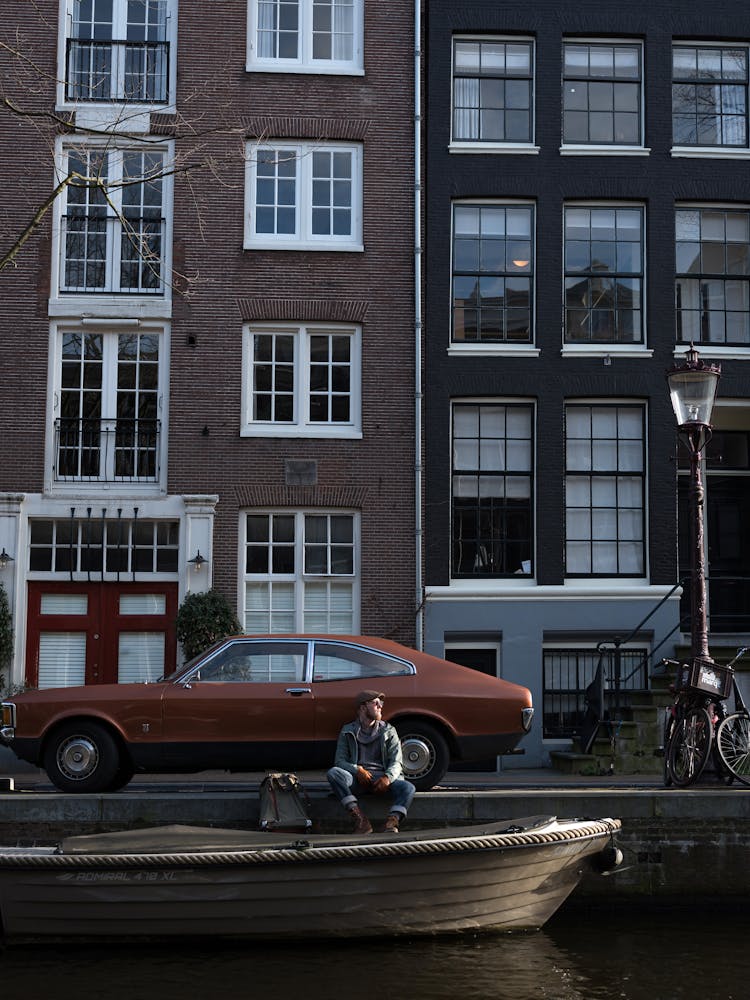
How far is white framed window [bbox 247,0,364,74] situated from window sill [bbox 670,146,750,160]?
515 cm

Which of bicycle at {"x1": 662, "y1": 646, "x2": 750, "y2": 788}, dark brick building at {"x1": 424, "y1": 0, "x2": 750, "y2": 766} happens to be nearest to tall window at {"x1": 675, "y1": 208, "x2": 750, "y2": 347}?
dark brick building at {"x1": 424, "y1": 0, "x2": 750, "y2": 766}

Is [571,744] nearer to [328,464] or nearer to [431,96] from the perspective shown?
[328,464]

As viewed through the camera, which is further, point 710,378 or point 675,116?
point 675,116

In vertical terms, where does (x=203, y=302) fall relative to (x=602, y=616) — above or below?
above

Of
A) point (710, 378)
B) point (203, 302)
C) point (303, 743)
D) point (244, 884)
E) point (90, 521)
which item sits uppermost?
point (203, 302)

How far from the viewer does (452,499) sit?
2128cm

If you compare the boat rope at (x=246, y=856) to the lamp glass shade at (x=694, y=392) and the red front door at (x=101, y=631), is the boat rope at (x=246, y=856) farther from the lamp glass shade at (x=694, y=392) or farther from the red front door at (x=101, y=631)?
the red front door at (x=101, y=631)

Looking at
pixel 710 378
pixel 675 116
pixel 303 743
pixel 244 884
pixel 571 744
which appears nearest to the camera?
pixel 244 884

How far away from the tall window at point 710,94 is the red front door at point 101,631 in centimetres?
1089

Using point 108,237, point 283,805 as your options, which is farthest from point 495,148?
point 283,805

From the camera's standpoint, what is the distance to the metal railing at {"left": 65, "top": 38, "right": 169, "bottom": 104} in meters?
21.6

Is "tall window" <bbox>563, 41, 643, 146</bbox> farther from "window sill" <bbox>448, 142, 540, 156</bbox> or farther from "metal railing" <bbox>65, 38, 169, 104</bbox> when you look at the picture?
"metal railing" <bbox>65, 38, 169, 104</bbox>

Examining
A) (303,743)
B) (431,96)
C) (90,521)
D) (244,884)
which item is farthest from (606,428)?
(244,884)

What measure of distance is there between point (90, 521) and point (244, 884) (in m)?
9.87
